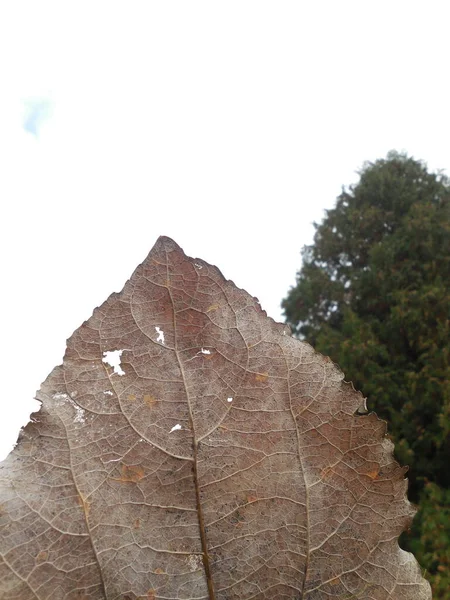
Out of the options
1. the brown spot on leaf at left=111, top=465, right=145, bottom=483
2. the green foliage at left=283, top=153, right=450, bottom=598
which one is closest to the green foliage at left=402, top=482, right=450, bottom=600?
the green foliage at left=283, top=153, right=450, bottom=598

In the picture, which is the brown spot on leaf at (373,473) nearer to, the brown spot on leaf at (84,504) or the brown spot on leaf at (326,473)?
the brown spot on leaf at (326,473)

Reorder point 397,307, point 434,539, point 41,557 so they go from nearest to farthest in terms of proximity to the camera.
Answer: point 41,557 → point 434,539 → point 397,307

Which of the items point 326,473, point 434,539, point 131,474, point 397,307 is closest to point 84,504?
point 131,474

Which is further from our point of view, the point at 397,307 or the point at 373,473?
the point at 397,307

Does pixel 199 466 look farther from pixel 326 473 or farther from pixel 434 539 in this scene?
pixel 434 539

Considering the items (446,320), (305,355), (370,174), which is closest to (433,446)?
(446,320)

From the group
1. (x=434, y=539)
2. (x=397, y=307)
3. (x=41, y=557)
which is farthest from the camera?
(x=397, y=307)
